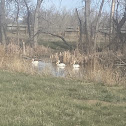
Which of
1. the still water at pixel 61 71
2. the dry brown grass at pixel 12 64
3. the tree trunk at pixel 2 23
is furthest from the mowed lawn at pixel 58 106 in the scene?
the tree trunk at pixel 2 23

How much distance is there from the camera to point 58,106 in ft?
20.6

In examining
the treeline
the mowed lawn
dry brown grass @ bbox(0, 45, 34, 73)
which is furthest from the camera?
the treeline

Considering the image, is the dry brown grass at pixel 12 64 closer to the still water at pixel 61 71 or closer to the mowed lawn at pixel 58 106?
the still water at pixel 61 71

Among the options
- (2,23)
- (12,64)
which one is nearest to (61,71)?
(12,64)

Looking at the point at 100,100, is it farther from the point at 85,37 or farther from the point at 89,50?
the point at 85,37

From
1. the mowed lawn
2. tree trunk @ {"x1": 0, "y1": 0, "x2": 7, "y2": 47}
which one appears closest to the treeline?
tree trunk @ {"x1": 0, "y1": 0, "x2": 7, "y2": 47}

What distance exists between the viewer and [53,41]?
35156 millimetres

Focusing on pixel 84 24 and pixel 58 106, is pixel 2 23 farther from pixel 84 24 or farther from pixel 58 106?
pixel 58 106

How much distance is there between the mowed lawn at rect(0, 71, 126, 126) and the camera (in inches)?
204

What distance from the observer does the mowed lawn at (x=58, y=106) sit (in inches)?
204

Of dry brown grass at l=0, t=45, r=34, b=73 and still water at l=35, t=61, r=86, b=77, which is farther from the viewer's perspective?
dry brown grass at l=0, t=45, r=34, b=73

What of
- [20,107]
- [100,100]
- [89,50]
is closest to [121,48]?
[89,50]

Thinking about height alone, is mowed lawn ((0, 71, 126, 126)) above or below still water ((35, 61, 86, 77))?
above

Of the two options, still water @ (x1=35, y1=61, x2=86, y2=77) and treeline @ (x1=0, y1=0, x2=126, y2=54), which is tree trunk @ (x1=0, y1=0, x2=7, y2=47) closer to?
treeline @ (x1=0, y1=0, x2=126, y2=54)
